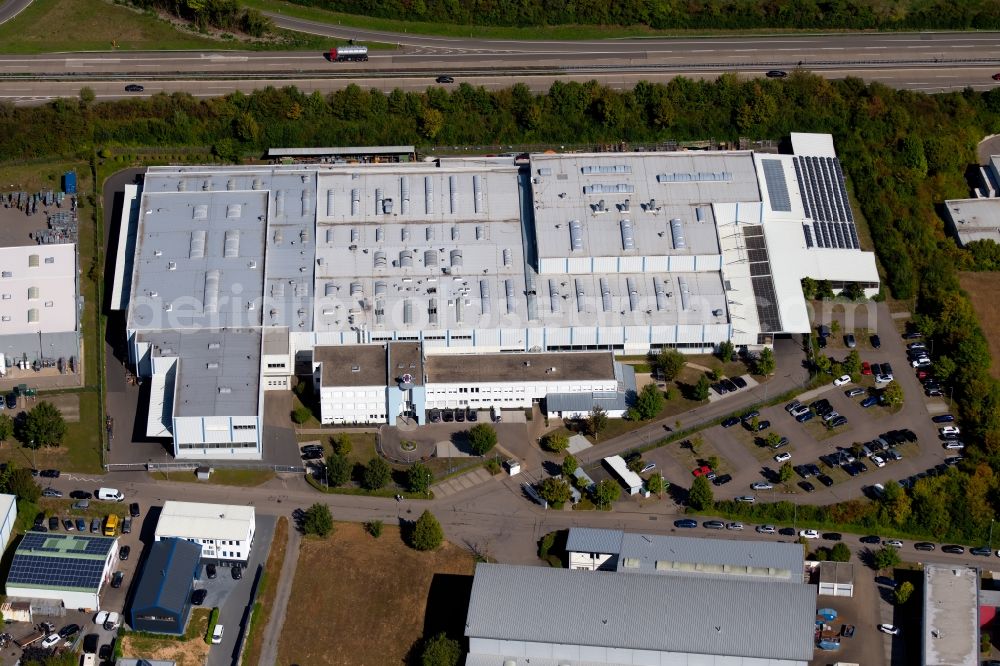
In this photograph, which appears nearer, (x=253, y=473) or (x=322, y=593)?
(x=322, y=593)

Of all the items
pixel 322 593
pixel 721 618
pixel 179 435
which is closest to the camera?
pixel 721 618

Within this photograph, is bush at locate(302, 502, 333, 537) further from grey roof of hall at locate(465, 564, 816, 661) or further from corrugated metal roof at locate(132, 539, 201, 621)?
grey roof of hall at locate(465, 564, 816, 661)

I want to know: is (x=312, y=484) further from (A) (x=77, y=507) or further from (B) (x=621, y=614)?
(B) (x=621, y=614)

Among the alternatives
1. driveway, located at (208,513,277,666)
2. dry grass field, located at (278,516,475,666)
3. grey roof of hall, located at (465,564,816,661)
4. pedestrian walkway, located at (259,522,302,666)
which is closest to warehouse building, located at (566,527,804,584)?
grey roof of hall, located at (465,564,816,661)

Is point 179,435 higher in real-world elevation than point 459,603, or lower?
higher

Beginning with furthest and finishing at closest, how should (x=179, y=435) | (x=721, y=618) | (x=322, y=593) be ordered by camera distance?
(x=179, y=435), (x=322, y=593), (x=721, y=618)

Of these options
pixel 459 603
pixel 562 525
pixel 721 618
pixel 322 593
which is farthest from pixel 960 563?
pixel 322 593
